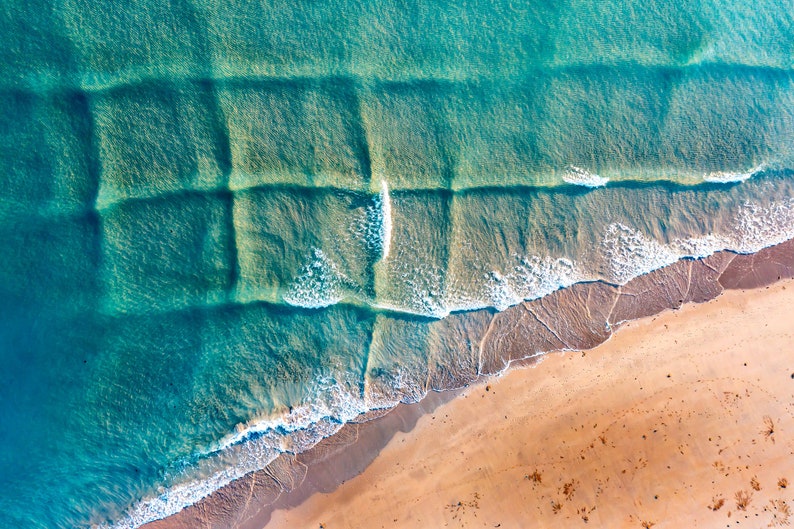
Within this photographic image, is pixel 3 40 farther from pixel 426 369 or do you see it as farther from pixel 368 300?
pixel 426 369

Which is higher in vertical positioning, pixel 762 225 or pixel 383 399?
pixel 762 225

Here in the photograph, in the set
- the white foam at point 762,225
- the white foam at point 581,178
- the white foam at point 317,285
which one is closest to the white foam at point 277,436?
the white foam at point 317,285

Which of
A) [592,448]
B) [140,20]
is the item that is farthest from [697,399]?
[140,20]

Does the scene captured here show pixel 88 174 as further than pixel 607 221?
No

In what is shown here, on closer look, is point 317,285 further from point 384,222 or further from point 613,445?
point 613,445

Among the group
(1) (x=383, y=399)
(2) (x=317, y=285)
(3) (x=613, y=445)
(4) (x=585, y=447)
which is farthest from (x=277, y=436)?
(3) (x=613, y=445)

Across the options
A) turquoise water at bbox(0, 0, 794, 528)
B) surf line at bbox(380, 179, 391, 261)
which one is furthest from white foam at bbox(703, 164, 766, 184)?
surf line at bbox(380, 179, 391, 261)

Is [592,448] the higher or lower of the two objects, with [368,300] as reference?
lower
